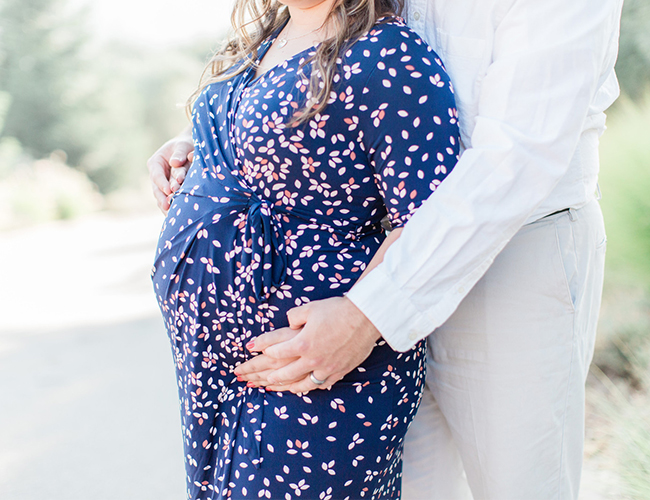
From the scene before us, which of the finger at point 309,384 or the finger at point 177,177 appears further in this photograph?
the finger at point 177,177

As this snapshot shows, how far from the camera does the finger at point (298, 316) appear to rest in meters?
1.15

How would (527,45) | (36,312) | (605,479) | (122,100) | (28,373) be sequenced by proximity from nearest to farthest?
1. (527,45)
2. (605,479)
3. (28,373)
4. (36,312)
5. (122,100)

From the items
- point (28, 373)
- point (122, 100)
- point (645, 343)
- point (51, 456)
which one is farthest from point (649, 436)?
point (122, 100)

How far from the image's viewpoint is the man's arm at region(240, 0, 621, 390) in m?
1.04

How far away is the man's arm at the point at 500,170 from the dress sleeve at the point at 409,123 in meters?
0.05

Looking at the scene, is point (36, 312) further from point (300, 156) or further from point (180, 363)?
Result: point (300, 156)

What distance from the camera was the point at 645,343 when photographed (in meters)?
3.21

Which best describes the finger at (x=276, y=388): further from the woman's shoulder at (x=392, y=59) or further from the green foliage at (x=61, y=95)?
the green foliage at (x=61, y=95)

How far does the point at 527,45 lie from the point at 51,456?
3.20 meters

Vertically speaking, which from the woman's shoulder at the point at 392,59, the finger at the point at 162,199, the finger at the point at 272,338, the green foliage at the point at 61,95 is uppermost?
the green foliage at the point at 61,95

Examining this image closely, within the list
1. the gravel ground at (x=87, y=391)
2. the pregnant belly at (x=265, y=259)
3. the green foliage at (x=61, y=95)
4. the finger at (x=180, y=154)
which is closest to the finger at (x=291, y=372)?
the pregnant belly at (x=265, y=259)

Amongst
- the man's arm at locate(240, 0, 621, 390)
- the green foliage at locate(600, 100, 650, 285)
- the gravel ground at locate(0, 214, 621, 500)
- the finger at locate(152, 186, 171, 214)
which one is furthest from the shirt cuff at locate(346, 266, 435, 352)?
the green foliage at locate(600, 100, 650, 285)

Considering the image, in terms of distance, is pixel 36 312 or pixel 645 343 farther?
pixel 36 312

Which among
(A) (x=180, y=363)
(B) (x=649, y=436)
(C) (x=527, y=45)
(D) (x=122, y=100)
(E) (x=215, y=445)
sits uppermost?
(D) (x=122, y=100)
